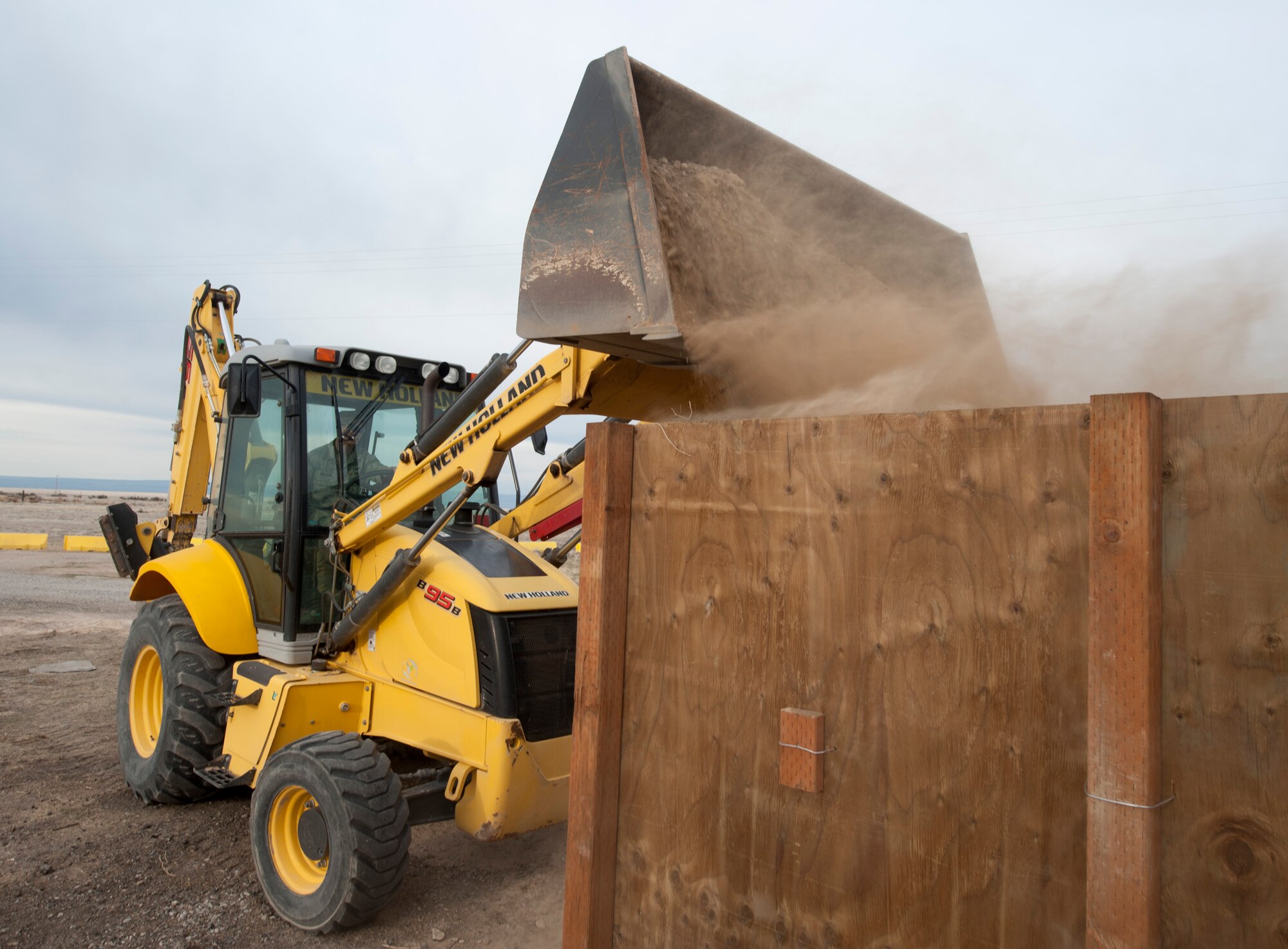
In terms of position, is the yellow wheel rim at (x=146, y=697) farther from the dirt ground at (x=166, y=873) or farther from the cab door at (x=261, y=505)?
the cab door at (x=261, y=505)

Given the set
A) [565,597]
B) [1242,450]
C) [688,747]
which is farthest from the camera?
[565,597]

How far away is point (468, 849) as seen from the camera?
5.16 metres

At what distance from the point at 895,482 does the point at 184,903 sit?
4.22 meters

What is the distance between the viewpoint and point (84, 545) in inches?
955

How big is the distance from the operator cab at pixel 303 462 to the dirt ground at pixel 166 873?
3.91ft

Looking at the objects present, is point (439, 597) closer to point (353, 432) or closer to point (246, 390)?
point (353, 432)

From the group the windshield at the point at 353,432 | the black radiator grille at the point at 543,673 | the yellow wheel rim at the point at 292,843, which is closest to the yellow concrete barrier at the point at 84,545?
the windshield at the point at 353,432

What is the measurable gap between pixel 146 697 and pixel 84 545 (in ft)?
70.8

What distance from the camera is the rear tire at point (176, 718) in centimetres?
532

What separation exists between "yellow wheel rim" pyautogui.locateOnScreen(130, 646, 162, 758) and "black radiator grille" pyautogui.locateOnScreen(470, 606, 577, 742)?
2.94 metres

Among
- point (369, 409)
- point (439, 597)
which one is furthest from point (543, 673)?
point (369, 409)

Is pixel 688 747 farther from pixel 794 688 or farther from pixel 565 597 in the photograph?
pixel 565 597

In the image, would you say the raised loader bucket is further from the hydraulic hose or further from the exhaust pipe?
the hydraulic hose

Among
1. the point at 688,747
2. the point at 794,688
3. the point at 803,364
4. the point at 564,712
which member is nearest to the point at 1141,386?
the point at 803,364
